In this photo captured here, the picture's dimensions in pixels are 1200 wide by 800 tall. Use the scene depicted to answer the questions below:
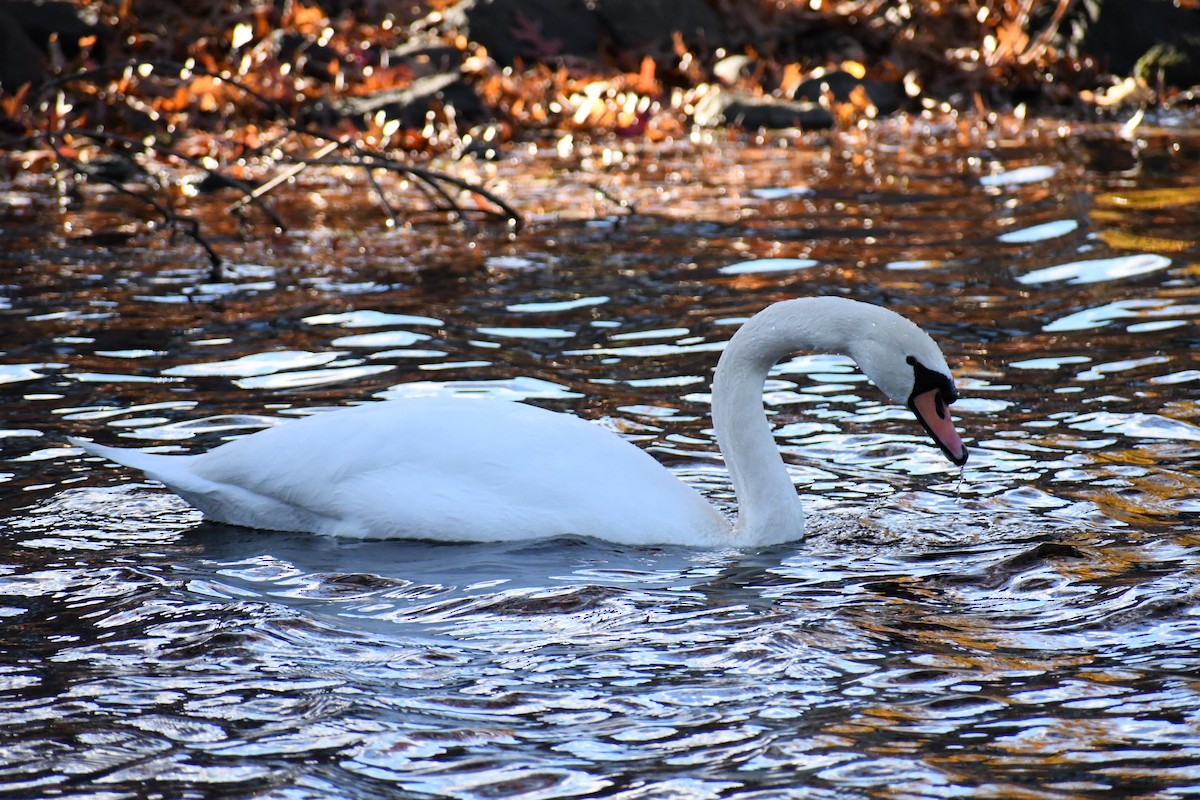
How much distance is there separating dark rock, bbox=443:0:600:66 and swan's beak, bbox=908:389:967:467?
44.2 ft

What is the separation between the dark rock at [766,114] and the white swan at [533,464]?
11.1 meters

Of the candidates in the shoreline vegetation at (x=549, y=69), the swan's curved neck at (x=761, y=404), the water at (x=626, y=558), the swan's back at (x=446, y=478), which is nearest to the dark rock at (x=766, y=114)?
the shoreline vegetation at (x=549, y=69)

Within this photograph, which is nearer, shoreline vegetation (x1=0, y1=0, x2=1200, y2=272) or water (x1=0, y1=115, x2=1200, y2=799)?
water (x1=0, y1=115, x2=1200, y2=799)

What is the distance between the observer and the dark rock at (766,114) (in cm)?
1628

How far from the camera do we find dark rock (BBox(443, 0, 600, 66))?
730 inches

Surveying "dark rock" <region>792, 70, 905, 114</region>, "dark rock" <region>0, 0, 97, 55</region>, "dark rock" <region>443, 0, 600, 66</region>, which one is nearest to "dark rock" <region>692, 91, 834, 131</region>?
"dark rock" <region>792, 70, 905, 114</region>

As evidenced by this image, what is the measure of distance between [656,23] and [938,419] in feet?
47.6

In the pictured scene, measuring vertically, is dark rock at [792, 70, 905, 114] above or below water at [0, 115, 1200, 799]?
above

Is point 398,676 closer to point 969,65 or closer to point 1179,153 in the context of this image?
point 1179,153

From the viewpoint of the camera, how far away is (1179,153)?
45.2ft

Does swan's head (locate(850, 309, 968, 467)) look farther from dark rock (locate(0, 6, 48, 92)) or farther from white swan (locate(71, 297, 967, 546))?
dark rock (locate(0, 6, 48, 92))

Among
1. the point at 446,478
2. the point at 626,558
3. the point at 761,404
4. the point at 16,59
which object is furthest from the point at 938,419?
the point at 16,59

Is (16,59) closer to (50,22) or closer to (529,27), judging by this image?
(50,22)

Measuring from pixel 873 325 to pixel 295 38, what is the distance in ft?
45.5
